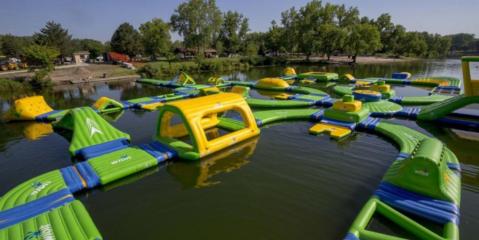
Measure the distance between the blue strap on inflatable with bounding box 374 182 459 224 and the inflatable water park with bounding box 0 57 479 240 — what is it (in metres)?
0.02

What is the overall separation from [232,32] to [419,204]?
2890 inches

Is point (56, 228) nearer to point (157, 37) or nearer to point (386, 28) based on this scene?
point (157, 37)

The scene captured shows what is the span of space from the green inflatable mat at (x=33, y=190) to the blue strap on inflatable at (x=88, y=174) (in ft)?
2.05

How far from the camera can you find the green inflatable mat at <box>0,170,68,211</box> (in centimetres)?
754

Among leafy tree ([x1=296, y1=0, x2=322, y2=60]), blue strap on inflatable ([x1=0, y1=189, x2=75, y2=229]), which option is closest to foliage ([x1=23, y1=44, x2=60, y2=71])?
blue strap on inflatable ([x1=0, y1=189, x2=75, y2=229])

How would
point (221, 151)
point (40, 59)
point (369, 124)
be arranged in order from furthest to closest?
point (40, 59) → point (369, 124) → point (221, 151)

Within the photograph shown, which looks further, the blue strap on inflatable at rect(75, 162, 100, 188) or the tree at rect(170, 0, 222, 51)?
the tree at rect(170, 0, 222, 51)

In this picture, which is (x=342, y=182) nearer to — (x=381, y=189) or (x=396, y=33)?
(x=381, y=189)

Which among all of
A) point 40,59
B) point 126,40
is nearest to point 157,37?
point 126,40

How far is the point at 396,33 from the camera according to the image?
82.6 meters

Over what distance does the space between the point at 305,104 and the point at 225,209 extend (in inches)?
558

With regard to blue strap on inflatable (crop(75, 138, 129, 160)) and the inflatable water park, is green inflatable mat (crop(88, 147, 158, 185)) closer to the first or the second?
the inflatable water park

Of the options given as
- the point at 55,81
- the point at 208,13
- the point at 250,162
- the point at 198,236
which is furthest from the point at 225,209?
the point at 208,13

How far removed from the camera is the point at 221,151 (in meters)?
11.6
